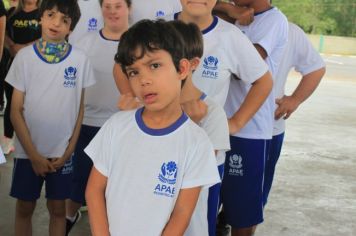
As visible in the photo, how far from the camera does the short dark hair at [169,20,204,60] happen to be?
1.78 metres

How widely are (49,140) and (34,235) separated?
956mm

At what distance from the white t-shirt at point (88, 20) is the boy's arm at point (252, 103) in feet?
3.77

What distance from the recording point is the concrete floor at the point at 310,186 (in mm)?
3746

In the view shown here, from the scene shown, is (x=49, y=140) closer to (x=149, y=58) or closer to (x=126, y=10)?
(x=126, y=10)

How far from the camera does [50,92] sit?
2549mm

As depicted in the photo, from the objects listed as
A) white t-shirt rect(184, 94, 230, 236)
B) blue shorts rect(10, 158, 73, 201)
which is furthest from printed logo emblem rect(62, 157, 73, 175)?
white t-shirt rect(184, 94, 230, 236)

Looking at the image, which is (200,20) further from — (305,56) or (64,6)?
(305,56)

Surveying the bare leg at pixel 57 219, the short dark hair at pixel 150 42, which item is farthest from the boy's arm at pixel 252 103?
the bare leg at pixel 57 219

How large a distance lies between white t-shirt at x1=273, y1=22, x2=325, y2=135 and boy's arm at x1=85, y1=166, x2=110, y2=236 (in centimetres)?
148

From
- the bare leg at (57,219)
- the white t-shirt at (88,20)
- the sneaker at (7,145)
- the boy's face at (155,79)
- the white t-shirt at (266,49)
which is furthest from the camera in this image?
the sneaker at (7,145)

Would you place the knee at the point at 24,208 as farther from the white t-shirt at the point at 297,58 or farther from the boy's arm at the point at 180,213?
the white t-shirt at the point at 297,58

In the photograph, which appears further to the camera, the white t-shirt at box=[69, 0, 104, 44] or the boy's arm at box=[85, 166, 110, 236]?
the white t-shirt at box=[69, 0, 104, 44]

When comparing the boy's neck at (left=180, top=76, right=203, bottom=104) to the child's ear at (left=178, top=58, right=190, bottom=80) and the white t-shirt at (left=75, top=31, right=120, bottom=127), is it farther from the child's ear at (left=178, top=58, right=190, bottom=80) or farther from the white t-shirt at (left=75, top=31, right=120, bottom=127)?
the white t-shirt at (left=75, top=31, right=120, bottom=127)

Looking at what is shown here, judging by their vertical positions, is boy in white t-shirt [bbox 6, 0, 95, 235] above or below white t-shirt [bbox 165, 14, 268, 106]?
below
